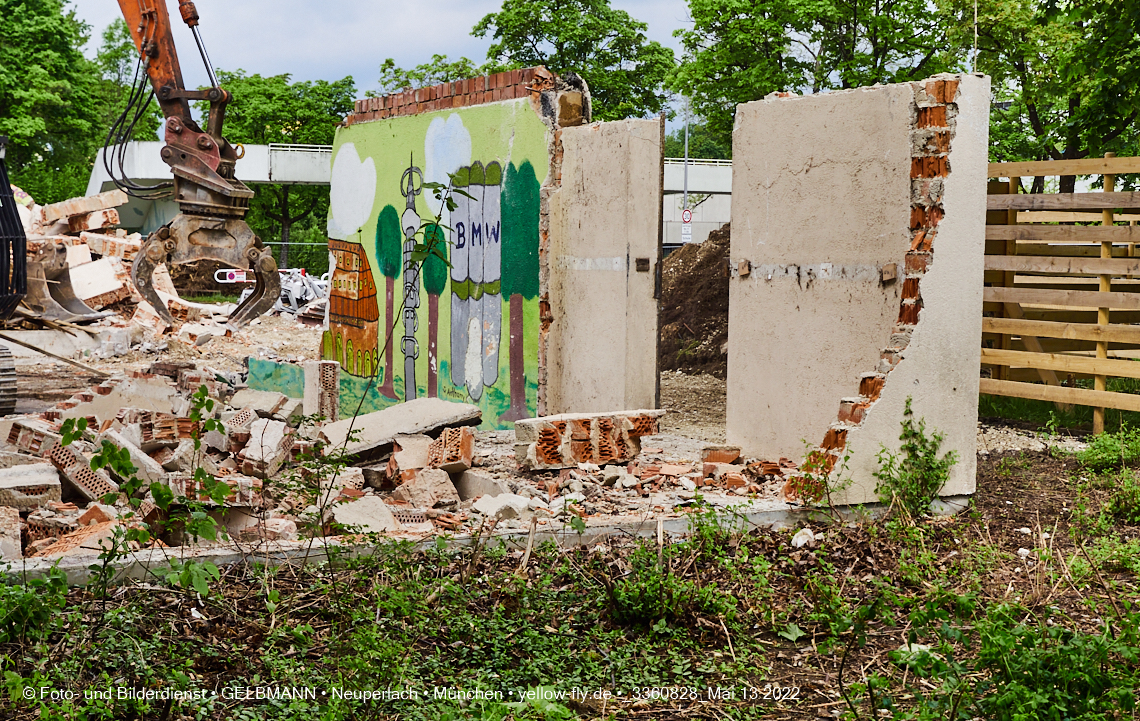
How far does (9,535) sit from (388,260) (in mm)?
6721

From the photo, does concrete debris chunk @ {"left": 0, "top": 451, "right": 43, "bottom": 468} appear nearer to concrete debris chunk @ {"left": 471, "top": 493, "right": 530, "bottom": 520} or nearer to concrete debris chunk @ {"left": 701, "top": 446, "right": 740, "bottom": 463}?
concrete debris chunk @ {"left": 471, "top": 493, "right": 530, "bottom": 520}

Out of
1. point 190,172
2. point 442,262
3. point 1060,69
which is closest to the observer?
point 190,172

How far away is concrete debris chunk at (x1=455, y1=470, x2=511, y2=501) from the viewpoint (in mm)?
6438

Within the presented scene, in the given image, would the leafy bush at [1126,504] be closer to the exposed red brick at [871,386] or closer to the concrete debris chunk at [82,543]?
the exposed red brick at [871,386]

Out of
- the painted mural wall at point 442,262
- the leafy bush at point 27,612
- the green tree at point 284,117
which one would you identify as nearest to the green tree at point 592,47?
the green tree at point 284,117

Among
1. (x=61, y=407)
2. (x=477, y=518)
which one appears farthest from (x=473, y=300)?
(x=477, y=518)

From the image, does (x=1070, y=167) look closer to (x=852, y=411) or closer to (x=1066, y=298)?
(x=1066, y=298)

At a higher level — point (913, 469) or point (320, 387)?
point (320, 387)

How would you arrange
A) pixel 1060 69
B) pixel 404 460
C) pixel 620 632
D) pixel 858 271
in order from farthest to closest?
1. pixel 1060 69
2. pixel 404 460
3. pixel 858 271
4. pixel 620 632

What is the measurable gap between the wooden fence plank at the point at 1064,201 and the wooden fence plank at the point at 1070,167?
0.20 metres

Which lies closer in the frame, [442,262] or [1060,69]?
[442,262]

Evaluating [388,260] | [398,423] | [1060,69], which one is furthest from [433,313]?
[1060,69]

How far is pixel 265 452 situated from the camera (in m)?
6.82

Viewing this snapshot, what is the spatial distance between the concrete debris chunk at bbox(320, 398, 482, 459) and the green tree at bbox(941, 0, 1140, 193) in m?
6.98
